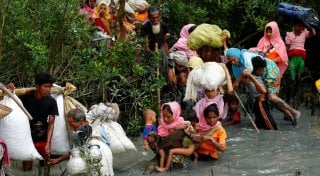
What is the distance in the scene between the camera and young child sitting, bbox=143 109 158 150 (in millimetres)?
9045

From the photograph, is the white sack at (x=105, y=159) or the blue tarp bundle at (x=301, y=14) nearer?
the white sack at (x=105, y=159)

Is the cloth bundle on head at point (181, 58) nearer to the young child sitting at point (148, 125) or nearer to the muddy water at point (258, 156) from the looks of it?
the muddy water at point (258, 156)

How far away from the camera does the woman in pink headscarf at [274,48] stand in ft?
38.8

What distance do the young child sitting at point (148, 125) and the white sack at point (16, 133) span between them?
130 cm

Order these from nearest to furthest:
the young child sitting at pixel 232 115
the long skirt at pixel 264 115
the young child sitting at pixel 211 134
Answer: the young child sitting at pixel 211 134, the long skirt at pixel 264 115, the young child sitting at pixel 232 115

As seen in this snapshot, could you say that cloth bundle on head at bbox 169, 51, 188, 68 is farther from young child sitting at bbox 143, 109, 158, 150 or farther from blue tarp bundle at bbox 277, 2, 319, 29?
young child sitting at bbox 143, 109, 158, 150

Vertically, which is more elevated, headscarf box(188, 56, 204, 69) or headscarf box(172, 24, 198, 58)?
headscarf box(172, 24, 198, 58)

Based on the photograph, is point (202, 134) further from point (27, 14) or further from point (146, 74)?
point (27, 14)

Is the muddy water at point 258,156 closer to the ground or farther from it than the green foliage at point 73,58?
closer to the ground

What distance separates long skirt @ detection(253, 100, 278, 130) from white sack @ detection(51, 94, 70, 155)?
3.17 metres

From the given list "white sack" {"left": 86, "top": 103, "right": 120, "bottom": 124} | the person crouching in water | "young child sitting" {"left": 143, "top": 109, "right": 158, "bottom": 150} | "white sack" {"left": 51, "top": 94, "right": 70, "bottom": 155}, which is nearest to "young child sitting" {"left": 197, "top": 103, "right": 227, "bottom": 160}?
the person crouching in water

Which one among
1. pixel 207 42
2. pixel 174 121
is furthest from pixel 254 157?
pixel 207 42

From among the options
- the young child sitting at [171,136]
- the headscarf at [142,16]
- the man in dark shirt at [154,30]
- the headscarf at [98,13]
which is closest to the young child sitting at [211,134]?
the young child sitting at [171,136]

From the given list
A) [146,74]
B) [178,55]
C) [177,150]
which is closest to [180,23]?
[178,55]
